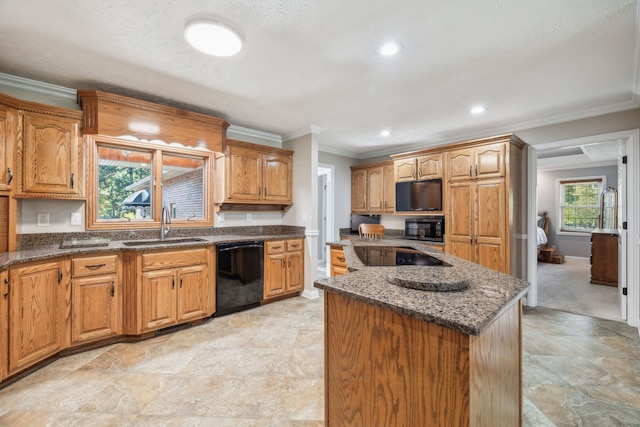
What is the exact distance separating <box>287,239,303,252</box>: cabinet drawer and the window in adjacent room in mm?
7243

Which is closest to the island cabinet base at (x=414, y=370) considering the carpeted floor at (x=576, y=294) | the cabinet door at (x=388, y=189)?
the carpeted floor at (x=576, y=294)

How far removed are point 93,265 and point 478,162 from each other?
4.38 meters

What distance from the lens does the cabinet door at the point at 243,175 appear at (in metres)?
3.66

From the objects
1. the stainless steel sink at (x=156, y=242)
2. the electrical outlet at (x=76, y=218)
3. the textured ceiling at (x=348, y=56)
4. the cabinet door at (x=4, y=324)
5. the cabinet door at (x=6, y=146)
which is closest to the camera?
the textured ceiling at (x=348, y=56)

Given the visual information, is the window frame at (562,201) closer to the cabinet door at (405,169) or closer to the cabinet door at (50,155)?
the cabinet door at (405,169)

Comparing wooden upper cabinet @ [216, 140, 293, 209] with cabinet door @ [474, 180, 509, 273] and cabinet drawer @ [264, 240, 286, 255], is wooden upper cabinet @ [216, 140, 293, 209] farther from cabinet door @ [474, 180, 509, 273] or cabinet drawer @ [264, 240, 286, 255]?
cabinet door @ [474, 180, 509, 273]

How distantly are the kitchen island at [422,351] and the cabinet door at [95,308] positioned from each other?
2299 mm

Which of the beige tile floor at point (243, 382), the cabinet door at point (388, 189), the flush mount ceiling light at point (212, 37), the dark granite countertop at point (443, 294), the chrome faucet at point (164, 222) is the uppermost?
the flush mount ceiling light at point (212, 37)

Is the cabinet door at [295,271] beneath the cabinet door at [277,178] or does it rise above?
beneath

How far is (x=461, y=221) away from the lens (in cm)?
382

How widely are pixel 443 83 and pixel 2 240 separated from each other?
4.02 meters

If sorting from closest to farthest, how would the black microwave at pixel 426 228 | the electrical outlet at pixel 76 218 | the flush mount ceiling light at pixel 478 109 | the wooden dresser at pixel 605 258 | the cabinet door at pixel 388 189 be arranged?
the electrical outlet at pixel 76 218, the flush mount ceiling light at pixel 478 109, the black microwave at pixel 426 228, the wooden dresser at pixel 605 258, the cabinet door at pixel 388 189

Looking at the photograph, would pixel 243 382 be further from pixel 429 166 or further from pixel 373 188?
pixel 373 188

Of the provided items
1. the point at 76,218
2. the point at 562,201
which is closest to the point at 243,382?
the point at 76,218
